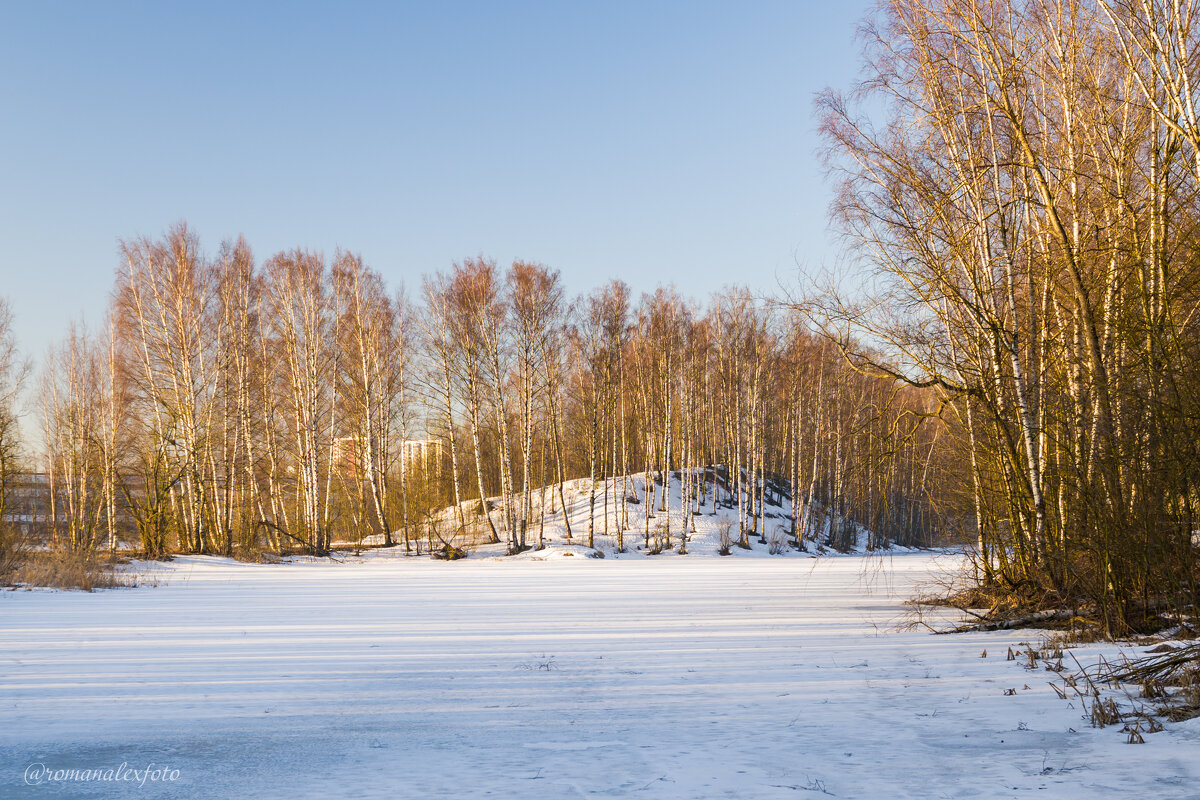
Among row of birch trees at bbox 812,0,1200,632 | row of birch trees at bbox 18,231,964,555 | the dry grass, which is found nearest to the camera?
row of birch trees at bbox 812,0,1200,632

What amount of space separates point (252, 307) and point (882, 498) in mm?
26428

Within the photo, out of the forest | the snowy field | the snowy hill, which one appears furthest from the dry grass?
the snowy hill

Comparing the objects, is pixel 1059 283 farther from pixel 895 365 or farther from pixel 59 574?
pixel 59 574

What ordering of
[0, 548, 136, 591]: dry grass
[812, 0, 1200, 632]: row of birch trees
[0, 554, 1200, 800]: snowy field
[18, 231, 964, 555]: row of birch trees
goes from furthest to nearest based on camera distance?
[18, 231, 964, 555]: row of birch trees, [0, 548, 136, 591]: dry grass, [812, 0, 1200, 632]: row of birch trees, [0, 554, 1200, 800]: snowy field

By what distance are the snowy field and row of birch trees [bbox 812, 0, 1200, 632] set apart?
1.39m

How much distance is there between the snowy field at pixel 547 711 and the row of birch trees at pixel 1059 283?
139 cm

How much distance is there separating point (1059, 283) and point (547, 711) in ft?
23.4

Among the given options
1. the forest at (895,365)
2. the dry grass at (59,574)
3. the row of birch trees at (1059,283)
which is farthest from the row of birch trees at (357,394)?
the row of birch trees at (1059,283)

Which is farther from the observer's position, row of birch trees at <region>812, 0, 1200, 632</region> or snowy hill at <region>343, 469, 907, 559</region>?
snowy hill at <region>343, 469, 907, 559</region>

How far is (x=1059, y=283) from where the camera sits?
8.42 m

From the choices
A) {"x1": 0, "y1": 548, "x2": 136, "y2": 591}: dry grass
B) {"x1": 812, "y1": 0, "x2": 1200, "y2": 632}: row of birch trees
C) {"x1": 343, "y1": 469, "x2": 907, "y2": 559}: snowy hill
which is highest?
{"x1": 812, "y1": 0, "x2": 1200, "y2": 632}: row of birch trees

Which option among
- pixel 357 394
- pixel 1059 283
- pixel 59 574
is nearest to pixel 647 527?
pixel 357 394

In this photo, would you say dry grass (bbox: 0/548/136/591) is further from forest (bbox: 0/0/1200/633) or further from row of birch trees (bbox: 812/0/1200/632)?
row of birch trees (bbox: 812/0/1200/632)

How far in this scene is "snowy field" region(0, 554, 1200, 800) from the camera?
387 centimetres
